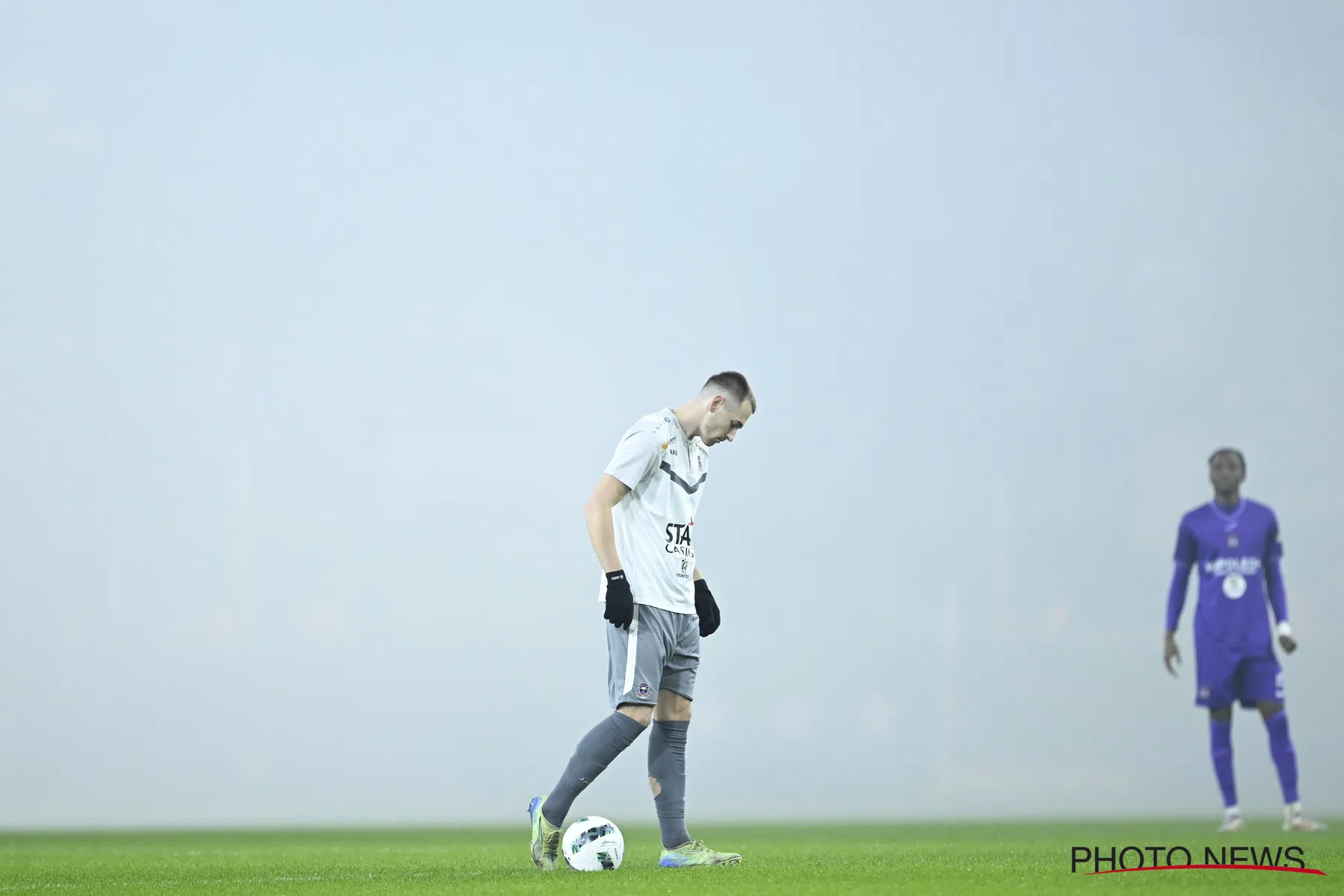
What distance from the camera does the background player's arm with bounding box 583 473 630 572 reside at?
520 centimetres

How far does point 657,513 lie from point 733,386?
660 mm

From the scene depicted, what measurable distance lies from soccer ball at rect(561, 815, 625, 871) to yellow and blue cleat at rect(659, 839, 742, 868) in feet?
0.98

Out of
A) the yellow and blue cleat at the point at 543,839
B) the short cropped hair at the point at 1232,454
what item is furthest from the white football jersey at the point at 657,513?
the short cropped hair at the point at 1232,454

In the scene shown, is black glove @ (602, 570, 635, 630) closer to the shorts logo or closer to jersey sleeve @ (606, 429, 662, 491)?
jersey sleeve @ (606, 429, 662, 491)

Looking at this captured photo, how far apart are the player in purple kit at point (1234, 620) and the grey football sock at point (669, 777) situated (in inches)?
209

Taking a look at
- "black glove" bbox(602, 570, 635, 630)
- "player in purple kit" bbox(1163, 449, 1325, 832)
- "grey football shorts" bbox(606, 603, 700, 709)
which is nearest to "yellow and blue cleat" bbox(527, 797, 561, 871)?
"grey football shorts" bbox(606, 603, 700, 709)

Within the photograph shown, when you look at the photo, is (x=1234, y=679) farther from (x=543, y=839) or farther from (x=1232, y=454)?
(x=543, y=839)

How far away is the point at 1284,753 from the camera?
29.7 ft

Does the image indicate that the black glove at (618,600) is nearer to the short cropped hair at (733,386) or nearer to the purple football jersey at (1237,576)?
the short cropped hair at (733,386)

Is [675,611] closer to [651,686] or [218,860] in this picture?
[651,686]

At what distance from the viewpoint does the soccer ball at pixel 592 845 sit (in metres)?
5.29

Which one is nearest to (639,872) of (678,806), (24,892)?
(678,806)

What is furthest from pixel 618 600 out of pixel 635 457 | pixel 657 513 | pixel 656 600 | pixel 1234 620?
pixel 1234 620

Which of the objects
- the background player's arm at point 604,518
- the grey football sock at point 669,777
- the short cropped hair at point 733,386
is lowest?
the grey football sock at point 669,777
